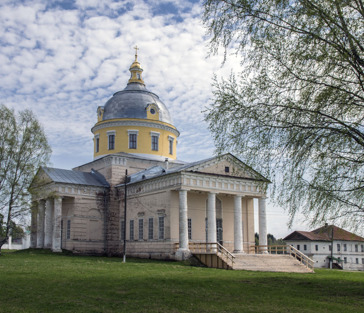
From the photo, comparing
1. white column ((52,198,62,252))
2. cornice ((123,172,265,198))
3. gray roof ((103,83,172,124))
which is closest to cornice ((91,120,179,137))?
gray roof ((103,83,172,124))

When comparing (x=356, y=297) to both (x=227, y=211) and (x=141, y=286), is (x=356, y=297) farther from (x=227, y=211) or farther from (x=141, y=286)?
(x=227, y=211)

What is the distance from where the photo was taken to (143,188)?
34.8m

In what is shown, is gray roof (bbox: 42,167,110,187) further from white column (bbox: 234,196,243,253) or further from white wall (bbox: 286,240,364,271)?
white wall (bbox: 286,240,364,271)

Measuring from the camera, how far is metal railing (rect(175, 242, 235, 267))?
27109 millimetres

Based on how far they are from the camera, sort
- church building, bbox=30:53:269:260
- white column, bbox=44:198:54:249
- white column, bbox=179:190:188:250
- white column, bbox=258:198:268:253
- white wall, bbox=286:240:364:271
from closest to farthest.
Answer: white column, bbox=179:190:188:250 → church building, bbox=30:53:269:260 → white column, bbox=258:198:268:253 → white column, bbox=44:198:54:249 → white wall, bbox=286:240:364:271

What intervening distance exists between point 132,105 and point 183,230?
15.3 meters

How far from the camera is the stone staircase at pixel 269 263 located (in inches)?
1063

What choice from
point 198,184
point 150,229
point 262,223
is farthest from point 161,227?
point 262,223

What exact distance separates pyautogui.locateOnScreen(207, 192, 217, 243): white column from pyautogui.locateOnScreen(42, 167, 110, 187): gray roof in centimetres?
1037

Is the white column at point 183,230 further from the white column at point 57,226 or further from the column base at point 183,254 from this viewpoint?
the white column at point 57,226

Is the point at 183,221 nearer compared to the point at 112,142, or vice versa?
the point at 183,221

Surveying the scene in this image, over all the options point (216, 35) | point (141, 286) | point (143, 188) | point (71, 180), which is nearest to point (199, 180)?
point (143, 188)

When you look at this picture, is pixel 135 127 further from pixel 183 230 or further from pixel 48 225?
pixel 183 230

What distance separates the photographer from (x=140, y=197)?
35281 millimetres
